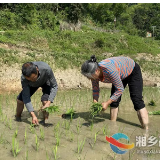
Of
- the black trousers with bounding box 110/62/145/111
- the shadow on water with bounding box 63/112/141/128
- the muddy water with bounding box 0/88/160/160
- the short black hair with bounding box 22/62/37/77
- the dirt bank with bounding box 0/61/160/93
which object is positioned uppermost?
the short black hair with bounding box 22/62/37/77

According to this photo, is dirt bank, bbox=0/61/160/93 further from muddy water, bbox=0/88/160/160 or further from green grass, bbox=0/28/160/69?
muddy water, bbox=0/88/160/160

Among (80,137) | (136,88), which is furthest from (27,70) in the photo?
(136,88)

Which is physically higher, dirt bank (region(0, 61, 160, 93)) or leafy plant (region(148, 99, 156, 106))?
dirt bank (region(0, 61, 160, 93))

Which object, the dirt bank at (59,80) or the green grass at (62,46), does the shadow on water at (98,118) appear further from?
the green grass at (62,46)

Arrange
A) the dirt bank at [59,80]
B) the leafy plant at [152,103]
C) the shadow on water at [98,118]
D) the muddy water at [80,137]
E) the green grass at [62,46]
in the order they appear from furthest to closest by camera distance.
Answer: the green grass at [62,46]
the dirt bank at [59,80]
the leafy plant at [152,103]
the shadow on water at [98,118]
the muddy water at [80,137]

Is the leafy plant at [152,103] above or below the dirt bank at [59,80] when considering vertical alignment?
below

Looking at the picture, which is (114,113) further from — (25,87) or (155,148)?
(25,87)

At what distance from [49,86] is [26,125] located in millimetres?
738

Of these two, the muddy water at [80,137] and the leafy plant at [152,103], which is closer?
the muddy water at [80,137]

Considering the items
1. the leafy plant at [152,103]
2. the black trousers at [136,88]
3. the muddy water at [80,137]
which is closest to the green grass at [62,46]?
the muddy water at [80,137]

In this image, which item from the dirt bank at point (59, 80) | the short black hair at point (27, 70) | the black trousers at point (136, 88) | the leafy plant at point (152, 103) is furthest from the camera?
the dirt bank at point (59, 80)

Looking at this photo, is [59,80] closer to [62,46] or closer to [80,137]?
[80,137]

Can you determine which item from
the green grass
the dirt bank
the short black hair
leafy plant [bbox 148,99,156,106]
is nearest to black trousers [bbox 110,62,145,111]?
the short black hair

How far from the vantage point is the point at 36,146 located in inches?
106
